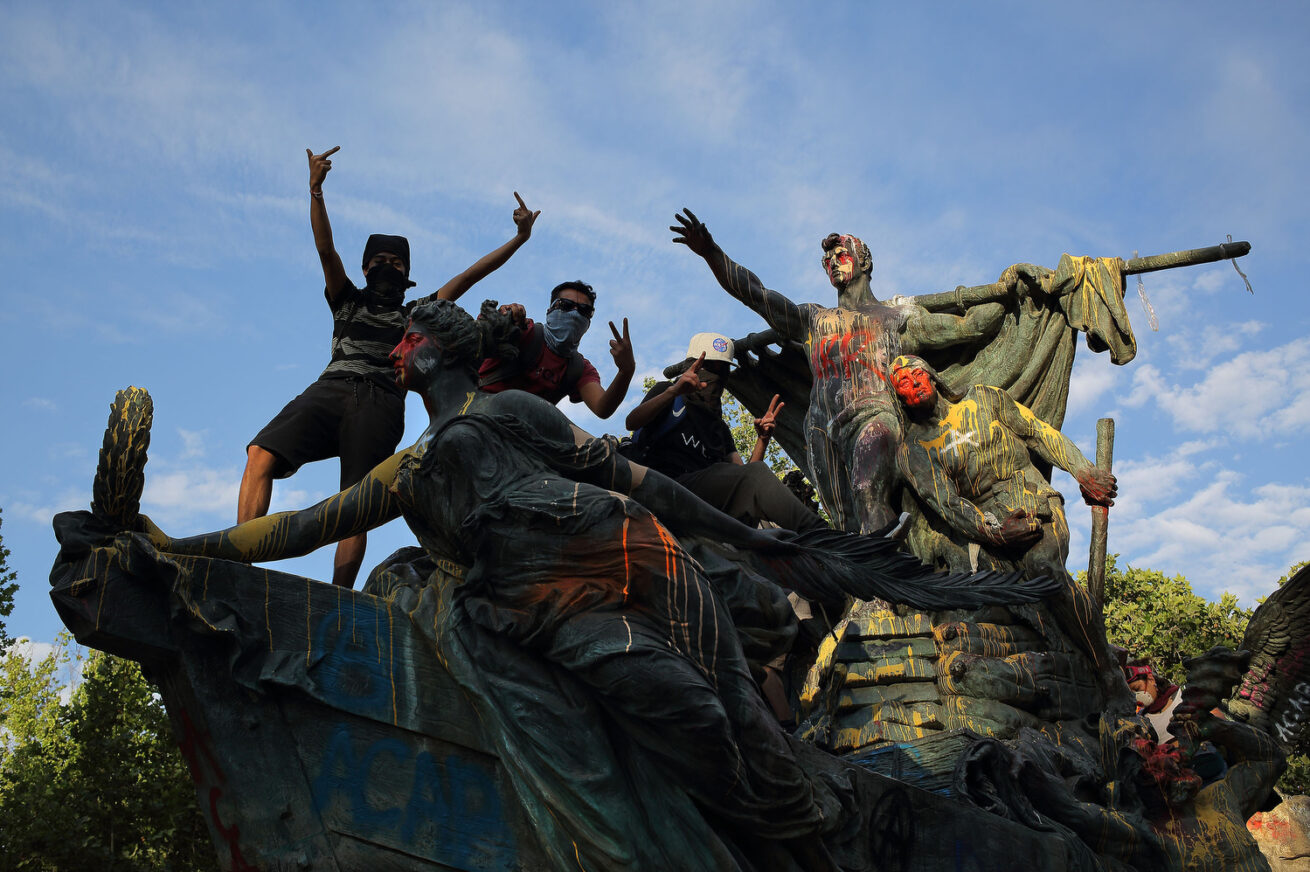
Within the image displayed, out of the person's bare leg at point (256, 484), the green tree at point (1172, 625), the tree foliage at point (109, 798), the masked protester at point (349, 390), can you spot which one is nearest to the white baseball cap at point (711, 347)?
the masked protester at point (349, 390)

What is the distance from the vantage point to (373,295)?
569 centimetres

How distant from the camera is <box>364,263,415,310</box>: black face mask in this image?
570cm

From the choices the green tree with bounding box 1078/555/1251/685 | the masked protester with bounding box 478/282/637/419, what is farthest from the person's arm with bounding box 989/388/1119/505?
the green tree with bounding box 1078/555/1251/685

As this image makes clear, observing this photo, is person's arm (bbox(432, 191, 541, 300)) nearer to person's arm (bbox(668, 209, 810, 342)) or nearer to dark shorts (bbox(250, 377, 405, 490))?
dark shorts (bbox(250, 377, 405, 490))

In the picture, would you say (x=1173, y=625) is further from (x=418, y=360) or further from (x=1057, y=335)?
(x=418, y=360)

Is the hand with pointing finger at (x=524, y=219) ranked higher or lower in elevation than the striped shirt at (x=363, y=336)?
higher

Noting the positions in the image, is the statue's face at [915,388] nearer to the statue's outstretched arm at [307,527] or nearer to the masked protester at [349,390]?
the masked protester at [349,390]

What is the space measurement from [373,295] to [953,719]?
12.7 ft

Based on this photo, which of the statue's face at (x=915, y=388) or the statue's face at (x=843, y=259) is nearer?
the statue's face at (x=915, y=388)

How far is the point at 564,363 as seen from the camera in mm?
5688

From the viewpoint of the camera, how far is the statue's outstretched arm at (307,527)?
420 cm

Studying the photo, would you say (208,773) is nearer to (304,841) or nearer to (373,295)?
(304,841)

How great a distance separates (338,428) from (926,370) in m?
4.53

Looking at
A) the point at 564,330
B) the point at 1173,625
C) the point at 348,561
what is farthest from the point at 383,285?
the point at 1173,625
